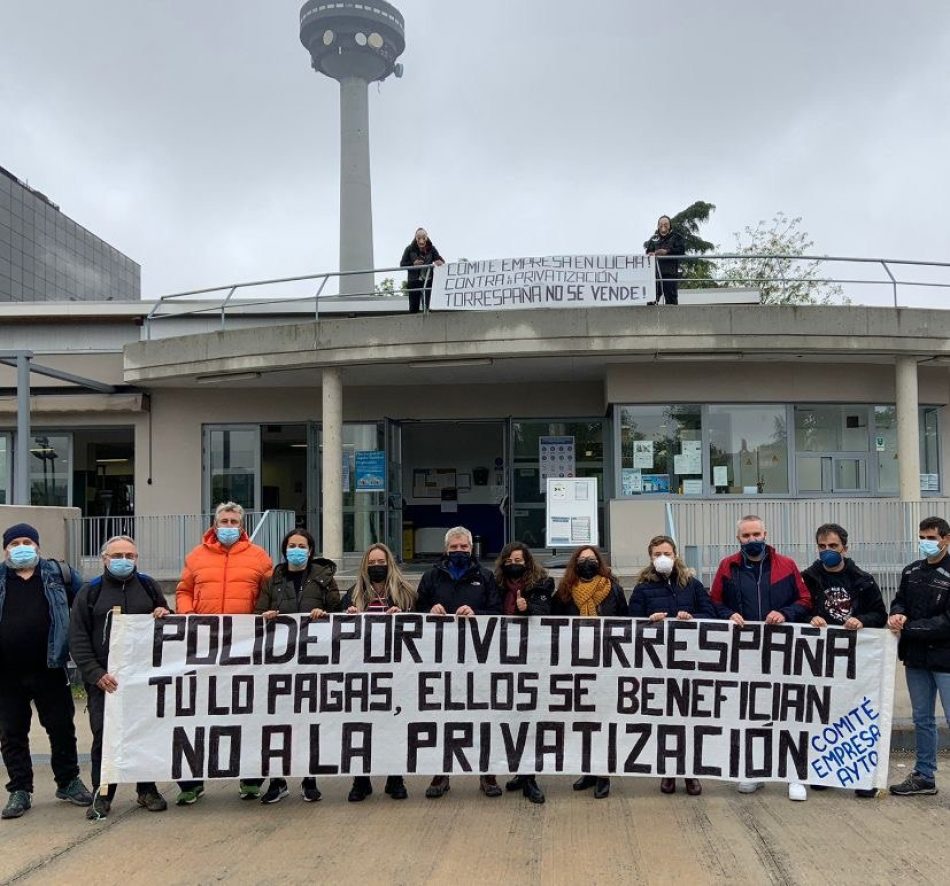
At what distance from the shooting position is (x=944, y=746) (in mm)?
7043

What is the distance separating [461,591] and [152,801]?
92.3 inches

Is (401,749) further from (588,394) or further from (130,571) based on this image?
(588,394)

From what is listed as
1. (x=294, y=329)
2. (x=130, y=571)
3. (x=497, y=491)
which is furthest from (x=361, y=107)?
(x=130, y=571)

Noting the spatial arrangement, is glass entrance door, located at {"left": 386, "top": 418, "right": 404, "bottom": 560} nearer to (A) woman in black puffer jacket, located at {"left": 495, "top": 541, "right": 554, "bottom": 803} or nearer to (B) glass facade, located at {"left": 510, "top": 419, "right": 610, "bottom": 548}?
(B) glass facade, located at {"left": 510, "top": 419, "right": 610, "bottom": 548}

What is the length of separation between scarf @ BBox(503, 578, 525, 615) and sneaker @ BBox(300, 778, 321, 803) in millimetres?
1686

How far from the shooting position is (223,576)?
239 inches

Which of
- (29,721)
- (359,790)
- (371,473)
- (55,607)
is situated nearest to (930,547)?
(359,790)

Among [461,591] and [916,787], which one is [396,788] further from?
[916,787]

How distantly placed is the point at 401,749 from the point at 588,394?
35.8 feet

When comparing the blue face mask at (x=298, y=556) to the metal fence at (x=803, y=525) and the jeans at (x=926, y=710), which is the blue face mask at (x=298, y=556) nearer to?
the jeans at (x=926, y=710)

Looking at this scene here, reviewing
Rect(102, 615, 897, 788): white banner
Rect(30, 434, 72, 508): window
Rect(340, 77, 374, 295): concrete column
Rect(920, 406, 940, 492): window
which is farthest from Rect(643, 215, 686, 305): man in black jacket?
Rect(340, 77, 374, 295): concrete column

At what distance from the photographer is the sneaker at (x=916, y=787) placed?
5.83m

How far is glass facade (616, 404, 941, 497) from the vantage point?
1415cm

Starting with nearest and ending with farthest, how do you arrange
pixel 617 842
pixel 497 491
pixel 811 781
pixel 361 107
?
pixel 617 842 < pixel 811 781 < pixel 497 491 < pixel 361 107
